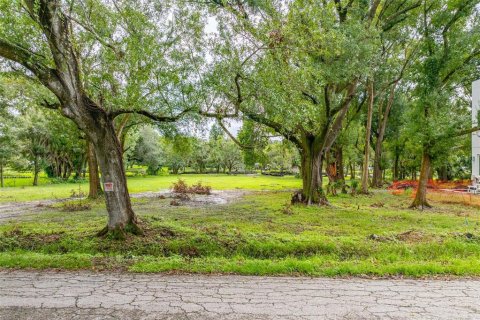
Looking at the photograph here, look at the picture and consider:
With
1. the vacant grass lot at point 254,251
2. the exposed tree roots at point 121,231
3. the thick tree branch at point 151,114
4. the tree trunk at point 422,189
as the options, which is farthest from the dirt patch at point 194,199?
the tree trunk at point 422,189

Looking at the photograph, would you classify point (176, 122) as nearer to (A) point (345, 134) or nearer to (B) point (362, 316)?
(B) point (362, 316)

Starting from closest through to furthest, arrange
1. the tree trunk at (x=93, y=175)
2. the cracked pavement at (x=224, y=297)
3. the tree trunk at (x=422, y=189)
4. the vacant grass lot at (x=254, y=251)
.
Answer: the cracked pavement at (x=224, y=297)
the vacant grass lot at (x=254, y=251)
the tree trunk at (x=422, y=189)
the tree trunk at (x=93, y=175)

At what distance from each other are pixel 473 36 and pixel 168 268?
46.6 ft

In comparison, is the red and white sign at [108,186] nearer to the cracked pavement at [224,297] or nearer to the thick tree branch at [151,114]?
the thick tree branch at [151,114]

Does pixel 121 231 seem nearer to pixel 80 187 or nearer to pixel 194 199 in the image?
pixel 194 199

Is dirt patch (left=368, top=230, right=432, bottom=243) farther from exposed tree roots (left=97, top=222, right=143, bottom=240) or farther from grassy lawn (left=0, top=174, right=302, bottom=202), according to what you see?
grassy lawn (left=0, top=174, right=302, bottom=202)


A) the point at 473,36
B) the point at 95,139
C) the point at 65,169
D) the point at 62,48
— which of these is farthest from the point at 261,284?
the point at 65,169

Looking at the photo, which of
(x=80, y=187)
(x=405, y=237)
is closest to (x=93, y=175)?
(x=80, y=187)

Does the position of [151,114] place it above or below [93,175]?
above

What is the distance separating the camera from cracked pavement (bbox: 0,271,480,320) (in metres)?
3.79

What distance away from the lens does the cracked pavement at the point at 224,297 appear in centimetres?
379

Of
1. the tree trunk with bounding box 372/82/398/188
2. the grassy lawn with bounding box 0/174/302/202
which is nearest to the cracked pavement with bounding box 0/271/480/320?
the grassy lawn with bounding box 0/174/302/202

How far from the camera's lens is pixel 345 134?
71.2 ft

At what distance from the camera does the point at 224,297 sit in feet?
14.1
